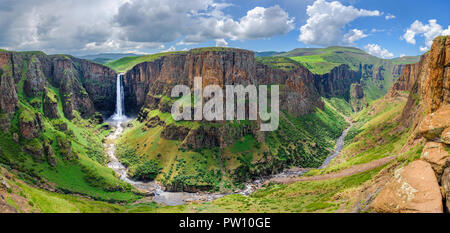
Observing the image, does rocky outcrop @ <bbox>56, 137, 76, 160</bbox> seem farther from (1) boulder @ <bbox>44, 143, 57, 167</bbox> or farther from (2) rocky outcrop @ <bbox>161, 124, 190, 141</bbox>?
(2) rocky outcrop @ <bbox>161, 124, 190, 141</bbox>

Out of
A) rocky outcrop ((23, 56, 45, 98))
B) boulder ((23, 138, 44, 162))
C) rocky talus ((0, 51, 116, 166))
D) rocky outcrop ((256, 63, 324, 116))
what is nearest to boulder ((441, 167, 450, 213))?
rocky talus ((0, 51, 116, 166))

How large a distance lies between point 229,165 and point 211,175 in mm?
10472

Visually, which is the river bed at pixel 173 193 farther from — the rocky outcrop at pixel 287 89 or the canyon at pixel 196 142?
the rocky outcrop at pixel 287 89

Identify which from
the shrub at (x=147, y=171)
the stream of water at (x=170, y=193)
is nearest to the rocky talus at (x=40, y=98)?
the stream of water at (x=170, y=193)

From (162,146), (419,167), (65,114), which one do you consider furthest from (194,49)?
(419,167)

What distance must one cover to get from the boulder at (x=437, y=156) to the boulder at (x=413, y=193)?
0.80m

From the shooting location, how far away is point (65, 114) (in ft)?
511

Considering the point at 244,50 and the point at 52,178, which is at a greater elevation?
the point at 244,50

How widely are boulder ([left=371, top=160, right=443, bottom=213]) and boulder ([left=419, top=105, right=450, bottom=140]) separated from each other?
554 cm

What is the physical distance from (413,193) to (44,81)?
570 ft

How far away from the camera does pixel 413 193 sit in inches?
1070

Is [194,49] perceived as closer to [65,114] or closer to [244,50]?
[244,50]

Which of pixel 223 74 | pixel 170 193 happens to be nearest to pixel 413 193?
pixel 170 193

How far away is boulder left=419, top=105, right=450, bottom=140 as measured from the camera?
33125mm
